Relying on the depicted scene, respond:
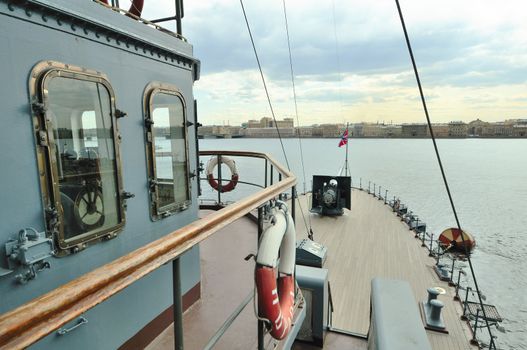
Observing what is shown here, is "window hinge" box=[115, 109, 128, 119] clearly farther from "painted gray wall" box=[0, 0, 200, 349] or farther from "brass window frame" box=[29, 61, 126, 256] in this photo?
"brass window frame" box=[29, 61, 126, 256]

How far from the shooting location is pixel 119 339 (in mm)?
2619

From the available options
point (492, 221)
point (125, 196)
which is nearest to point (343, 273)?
point (125, 196)

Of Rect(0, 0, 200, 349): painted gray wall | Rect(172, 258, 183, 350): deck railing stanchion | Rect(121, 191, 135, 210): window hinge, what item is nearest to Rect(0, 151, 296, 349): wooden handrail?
Rect(172, 258, 183, 350): deck railing stanchion

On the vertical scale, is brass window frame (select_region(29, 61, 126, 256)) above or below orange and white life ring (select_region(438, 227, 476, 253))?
above

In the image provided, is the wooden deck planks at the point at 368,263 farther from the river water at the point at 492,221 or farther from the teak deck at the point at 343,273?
the river water at the point at 492,221

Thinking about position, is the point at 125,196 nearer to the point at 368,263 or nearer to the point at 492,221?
the point at 368,263

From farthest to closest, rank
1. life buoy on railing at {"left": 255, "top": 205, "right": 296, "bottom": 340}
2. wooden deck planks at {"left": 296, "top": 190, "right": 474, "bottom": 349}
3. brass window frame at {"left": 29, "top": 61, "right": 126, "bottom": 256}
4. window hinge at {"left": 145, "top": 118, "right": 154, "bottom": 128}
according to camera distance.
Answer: wooden deck planks at {"left": 296, "top": 190, "right": 474, "bottom": 349} → window hinge at {"left": 145, "top": 118, "right": 154, "bottom": 128} → brass window frame at {"left": 29, "top": 61, "right": 126, "bottom": 256} → life buoy on railing at {"left": 255, "top": 205, "right": 296, "bottom": 340}

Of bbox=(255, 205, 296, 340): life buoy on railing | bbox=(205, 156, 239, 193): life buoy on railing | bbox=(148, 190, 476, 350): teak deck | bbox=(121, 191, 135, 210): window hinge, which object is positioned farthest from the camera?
bbox=(205, 156, 239, 193): life buoy on railing

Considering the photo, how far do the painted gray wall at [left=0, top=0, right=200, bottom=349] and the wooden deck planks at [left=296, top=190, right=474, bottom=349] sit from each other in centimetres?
533

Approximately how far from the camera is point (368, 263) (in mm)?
10883

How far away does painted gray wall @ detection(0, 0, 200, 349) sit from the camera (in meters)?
1.79

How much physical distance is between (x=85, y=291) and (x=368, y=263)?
1124cm

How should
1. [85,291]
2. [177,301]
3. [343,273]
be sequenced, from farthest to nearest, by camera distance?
[343,273], [177,301], [85,291]

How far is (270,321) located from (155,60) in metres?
2.47
